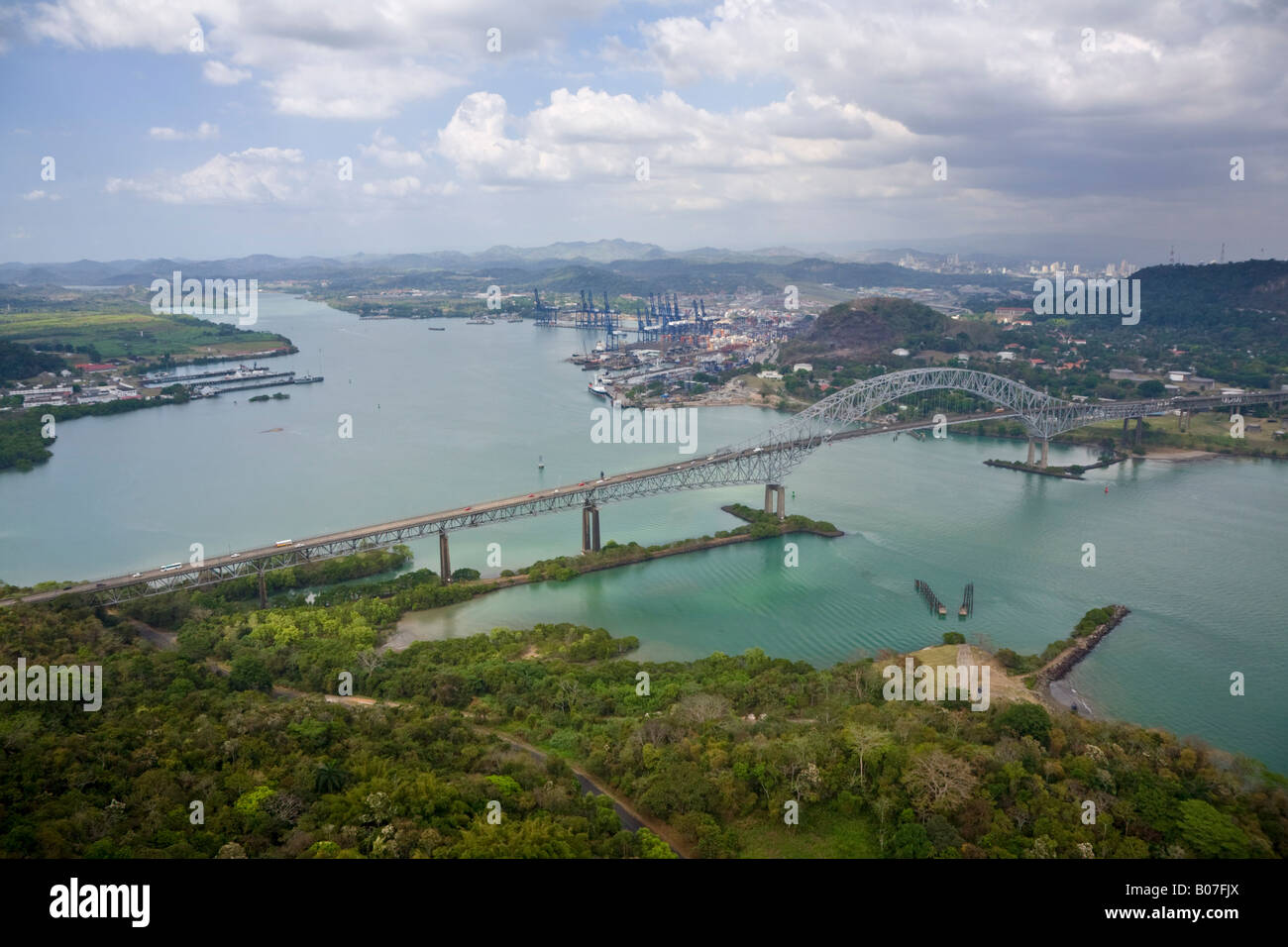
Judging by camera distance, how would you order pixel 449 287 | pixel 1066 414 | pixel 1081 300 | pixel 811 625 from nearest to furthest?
pixel 811 625 → pixel 1066 414 → pixel 1081 300 → pixel 449 287

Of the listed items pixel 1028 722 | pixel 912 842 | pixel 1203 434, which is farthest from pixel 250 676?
pixel 1203 434

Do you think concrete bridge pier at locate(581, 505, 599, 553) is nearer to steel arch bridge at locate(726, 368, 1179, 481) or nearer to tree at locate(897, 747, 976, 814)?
steel arch bridge at locate(726, 368, 1179, 481)

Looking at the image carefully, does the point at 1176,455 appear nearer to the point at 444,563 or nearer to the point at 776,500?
the point at 776,500

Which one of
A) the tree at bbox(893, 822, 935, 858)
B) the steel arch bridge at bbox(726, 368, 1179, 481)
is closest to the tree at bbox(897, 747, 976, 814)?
the tree at bbox(893, 822, 935, 858)

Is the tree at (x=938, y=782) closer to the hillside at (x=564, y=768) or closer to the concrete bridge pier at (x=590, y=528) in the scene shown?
the hillside at (x=564, y=768)

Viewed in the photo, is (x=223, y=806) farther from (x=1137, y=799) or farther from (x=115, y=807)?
(x=1137, y=799)

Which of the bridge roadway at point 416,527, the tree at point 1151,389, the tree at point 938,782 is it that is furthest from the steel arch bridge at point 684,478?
the tree at point 938,782
